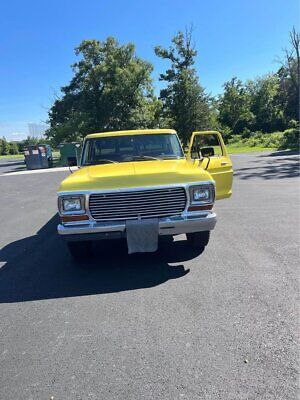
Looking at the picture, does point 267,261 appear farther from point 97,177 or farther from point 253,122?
point 253,122

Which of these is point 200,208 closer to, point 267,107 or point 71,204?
point 71,204

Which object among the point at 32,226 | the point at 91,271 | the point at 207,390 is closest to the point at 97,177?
the point at 91,271

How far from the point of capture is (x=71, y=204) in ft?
15.2

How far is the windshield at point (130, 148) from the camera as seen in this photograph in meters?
6.04

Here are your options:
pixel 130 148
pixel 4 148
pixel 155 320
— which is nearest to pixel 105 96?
pixel 130 148

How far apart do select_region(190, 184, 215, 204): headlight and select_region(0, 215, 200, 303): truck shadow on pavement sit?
910mm

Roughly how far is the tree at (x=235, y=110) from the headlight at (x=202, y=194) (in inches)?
2337

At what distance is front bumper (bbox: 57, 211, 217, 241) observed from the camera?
4.59 meters

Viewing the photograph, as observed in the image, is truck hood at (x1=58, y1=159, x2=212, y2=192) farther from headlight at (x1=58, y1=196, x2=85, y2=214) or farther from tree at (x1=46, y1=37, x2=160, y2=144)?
tree at (x1=46, y1=37, x2=160, y2=144)

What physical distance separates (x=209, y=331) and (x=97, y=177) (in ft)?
7.78

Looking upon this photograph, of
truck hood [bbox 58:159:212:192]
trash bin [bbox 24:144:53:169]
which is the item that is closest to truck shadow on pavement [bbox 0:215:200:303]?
truck hood [bbox 58:159:212:192]

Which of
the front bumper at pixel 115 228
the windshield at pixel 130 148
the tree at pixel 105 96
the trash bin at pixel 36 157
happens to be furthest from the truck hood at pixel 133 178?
the tree at pixel 105 96

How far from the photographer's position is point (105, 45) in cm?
4125

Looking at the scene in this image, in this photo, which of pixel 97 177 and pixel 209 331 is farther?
pixel 97 177
